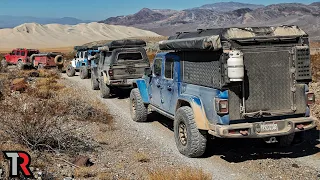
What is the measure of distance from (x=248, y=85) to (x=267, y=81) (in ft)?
1.16

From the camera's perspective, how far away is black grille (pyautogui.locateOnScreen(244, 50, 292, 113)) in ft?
21.4

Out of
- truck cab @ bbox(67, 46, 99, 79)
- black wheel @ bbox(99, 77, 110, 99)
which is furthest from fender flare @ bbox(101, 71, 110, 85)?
truck cab @ bbox(67, 46, 99, 79)

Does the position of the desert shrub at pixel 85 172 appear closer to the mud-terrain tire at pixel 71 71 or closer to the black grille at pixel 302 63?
the black grille at pixel 302 63

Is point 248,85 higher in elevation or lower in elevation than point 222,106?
higher

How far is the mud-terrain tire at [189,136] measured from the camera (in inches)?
275

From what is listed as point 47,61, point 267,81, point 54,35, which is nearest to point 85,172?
point 267,81

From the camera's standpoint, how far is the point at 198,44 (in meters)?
6.60

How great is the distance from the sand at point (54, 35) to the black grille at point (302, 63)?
13776cm

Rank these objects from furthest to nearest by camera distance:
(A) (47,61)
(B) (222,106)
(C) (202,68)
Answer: (A) (47,61)
(C) (202,68)
(B) (222,106)

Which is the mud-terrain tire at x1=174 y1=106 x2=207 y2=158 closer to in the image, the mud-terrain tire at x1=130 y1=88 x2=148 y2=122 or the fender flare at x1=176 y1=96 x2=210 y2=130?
the fender flare at x1=176 y1=96 x2=210 y2=130

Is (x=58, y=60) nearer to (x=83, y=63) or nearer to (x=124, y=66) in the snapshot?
(x=83, y=63)

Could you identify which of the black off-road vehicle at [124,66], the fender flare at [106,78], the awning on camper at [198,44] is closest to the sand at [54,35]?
the fender flare at [106,78]

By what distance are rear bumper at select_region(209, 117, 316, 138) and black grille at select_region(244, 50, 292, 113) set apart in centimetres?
25

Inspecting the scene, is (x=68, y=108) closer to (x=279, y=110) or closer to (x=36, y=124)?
(x=36, y=124)
